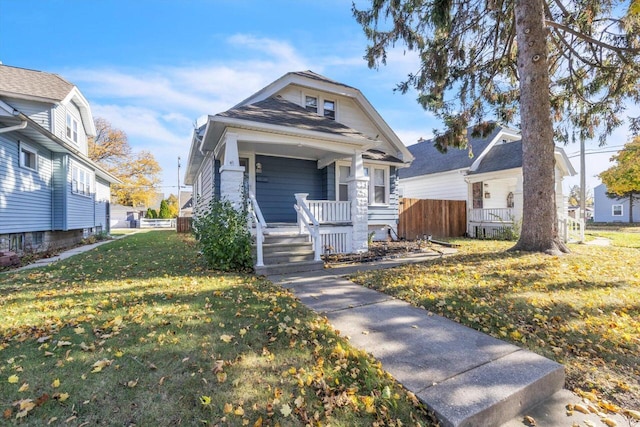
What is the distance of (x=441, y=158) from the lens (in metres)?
18.3

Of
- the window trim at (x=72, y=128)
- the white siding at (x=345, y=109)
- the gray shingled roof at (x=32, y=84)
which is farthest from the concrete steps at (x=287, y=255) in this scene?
the window trim at (x=72, y=128)

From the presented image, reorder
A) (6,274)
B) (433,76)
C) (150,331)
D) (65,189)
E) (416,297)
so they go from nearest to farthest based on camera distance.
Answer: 1. (150,331)
2. (416,297)
3. (6,274)
4. (433,76)
5. (65,189)

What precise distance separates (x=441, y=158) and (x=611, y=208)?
30.0m

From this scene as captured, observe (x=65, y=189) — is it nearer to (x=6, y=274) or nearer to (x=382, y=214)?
(x=6, y=274)

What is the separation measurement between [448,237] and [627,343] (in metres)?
11.6

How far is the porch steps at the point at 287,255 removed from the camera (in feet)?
20.6

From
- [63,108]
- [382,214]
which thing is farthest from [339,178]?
[63,108]

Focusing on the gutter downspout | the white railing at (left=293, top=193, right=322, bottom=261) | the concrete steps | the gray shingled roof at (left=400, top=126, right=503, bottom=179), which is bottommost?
the concrete steps

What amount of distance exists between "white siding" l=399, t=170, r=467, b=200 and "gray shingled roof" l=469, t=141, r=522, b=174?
1.22 m

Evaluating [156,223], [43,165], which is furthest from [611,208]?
[156,223]

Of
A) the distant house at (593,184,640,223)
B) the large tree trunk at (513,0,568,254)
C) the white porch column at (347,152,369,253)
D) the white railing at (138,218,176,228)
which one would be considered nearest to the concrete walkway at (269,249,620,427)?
the white porch column at (347,152,369,253)

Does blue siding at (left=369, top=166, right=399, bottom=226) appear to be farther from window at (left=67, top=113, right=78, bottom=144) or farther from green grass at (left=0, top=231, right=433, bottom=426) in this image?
window at (left=67, top=113, right=78, bottom=144)

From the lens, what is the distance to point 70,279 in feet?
18.6

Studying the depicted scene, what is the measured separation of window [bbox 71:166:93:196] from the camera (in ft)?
42.1
